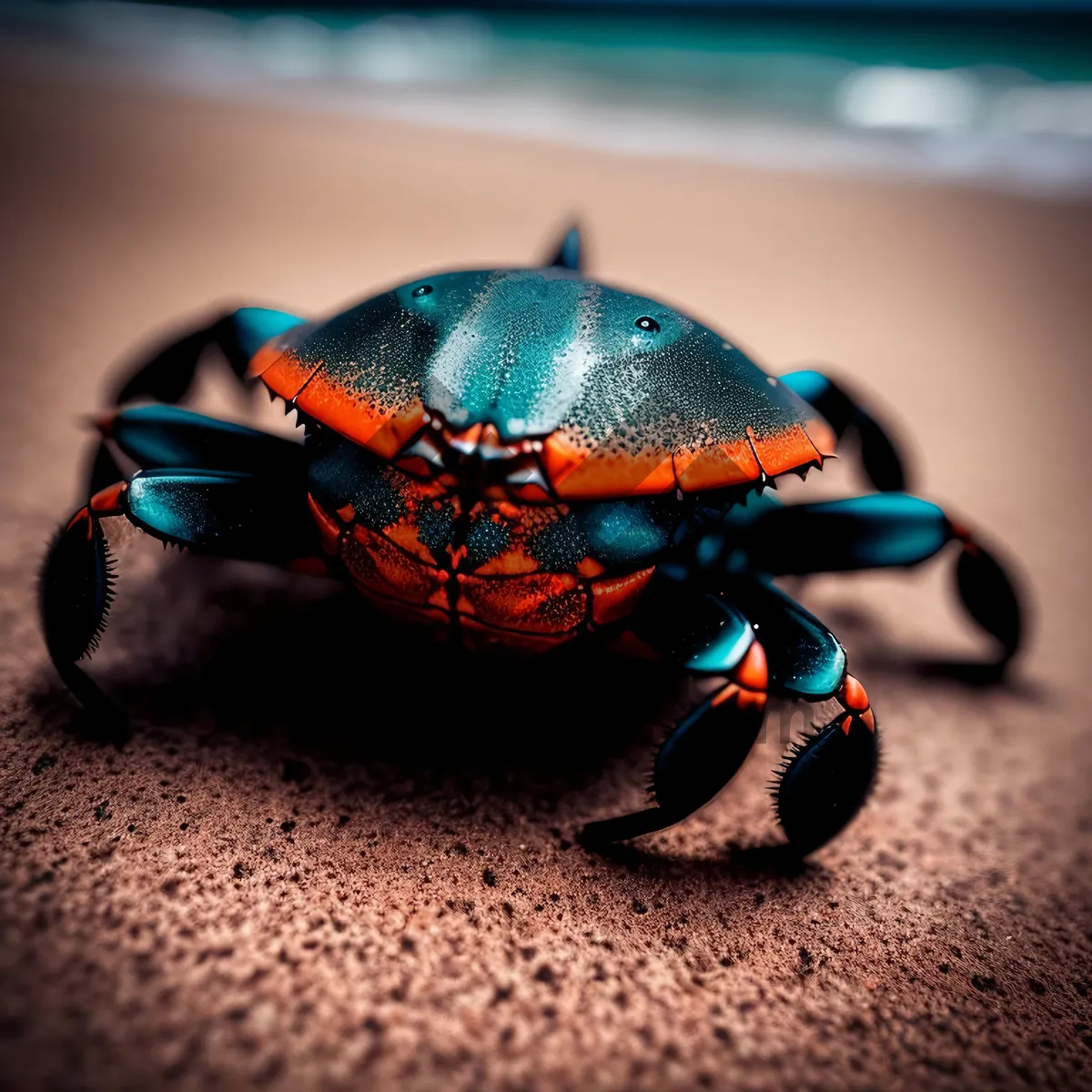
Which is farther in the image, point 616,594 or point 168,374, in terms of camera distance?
point 168,374

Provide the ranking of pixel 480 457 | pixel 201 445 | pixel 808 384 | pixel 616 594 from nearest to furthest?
pixel 480 457 → pixel 616 594 → pixel 201 445 → pixel 808 384

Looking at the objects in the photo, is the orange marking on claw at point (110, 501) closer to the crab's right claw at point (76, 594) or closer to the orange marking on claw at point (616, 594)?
the crab's right claw at point (76, 594)

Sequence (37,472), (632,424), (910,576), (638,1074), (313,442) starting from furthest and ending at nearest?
1. (910,576)
2. (37,472)
3. (313,442)
4. (632,424)
5. (638,1074)

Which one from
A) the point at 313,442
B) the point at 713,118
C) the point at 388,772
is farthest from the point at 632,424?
the point at 713,118

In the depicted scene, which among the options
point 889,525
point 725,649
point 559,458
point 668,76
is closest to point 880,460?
point 889,525

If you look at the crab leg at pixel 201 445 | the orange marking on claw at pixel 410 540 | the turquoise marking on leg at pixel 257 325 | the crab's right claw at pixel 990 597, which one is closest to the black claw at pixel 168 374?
the turquoise marking on leg at pixel 257 325

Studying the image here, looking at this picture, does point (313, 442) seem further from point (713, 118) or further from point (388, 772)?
point (713, 118)

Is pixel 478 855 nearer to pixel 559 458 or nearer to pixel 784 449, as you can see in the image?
pixel 559 458
